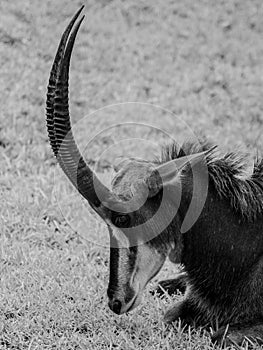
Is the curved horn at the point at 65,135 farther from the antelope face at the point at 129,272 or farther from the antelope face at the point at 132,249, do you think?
the antelope face at the point at 129,272

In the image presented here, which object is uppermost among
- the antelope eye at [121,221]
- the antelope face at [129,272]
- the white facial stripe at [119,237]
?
the antelope eye at [121,221]

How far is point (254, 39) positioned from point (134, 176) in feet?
30.9

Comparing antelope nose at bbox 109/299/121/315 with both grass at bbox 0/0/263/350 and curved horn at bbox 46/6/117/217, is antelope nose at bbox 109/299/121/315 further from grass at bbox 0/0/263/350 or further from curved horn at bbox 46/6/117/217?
curved horn at bbox 46/6/117/217

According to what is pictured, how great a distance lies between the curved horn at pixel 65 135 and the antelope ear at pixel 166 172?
0.28m

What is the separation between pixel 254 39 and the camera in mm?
13703

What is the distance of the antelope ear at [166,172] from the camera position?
4824 millimetres

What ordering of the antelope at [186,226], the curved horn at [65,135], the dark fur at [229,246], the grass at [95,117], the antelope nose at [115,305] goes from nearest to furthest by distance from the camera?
the curved horn at [65,135], the antelope at [186,226], the antelope nose at [115,305], the dark fur at [229,246], the grass at [95,117]

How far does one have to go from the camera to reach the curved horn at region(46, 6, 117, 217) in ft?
15.0

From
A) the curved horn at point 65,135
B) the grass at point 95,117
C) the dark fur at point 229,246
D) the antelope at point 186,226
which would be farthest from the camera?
the grass at point 95,117

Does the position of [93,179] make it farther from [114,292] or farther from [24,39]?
[24,39]

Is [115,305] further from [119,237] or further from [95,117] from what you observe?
[95,117]

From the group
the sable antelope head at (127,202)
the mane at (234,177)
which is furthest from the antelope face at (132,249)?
the mane at (234,177)

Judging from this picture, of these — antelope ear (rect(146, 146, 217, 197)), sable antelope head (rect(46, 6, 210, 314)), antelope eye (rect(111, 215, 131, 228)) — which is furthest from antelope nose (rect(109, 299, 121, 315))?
antelope ear (rect(146, 146, 217, 197))

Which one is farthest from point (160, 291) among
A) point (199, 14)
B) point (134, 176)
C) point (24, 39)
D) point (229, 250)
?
point (199, 14)
